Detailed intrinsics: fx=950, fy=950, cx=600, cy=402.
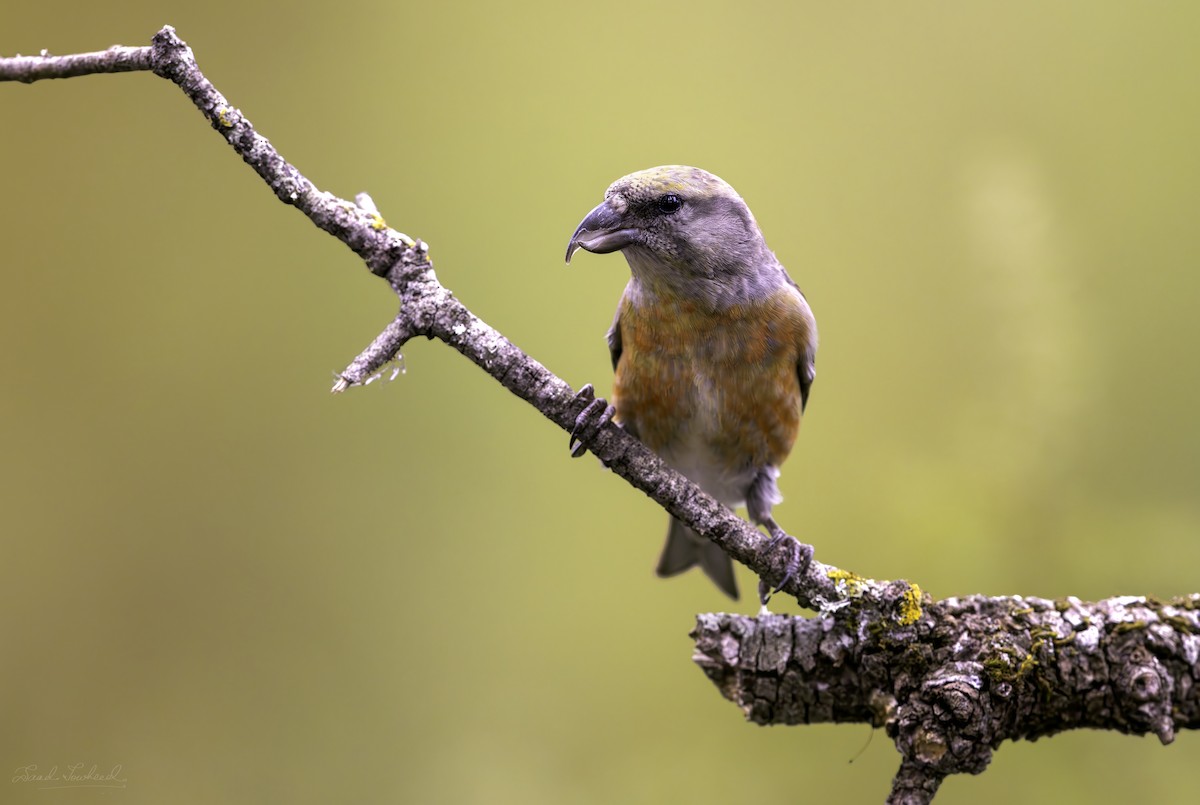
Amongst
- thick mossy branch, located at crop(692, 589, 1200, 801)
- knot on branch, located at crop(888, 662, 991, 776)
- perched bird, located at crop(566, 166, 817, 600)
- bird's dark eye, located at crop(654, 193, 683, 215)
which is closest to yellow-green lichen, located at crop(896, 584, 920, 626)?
thick mossy branch, located at crop(692, 589, 1200, 801)

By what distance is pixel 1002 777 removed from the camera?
326cm

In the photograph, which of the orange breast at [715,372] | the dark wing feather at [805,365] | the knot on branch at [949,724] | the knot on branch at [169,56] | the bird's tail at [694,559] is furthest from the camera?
the bird's tail at [694,559]

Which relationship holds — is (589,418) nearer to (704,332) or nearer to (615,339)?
(704,332)

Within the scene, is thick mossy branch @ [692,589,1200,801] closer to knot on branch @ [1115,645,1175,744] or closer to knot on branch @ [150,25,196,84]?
knot on branch @ [1115,645,1175,744]

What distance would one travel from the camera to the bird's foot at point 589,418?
2.03 m

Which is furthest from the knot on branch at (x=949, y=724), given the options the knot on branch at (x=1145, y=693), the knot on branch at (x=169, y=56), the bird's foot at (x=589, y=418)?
the knot on branch at (x=169, y=56)

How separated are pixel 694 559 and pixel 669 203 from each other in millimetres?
1337

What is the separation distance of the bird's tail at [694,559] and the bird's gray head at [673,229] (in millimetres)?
987

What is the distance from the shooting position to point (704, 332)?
257 cm

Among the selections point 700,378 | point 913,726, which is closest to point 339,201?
point 700,378

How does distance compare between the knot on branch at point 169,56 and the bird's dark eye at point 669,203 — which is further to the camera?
the bird's dark eye at point 669,203

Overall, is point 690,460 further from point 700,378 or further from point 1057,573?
point 1057,573

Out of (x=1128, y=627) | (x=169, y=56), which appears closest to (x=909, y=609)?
(x=1128, y=627)

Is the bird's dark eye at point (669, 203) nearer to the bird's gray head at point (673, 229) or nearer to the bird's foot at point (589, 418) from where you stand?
the bird's gray head at point (673, 229)
